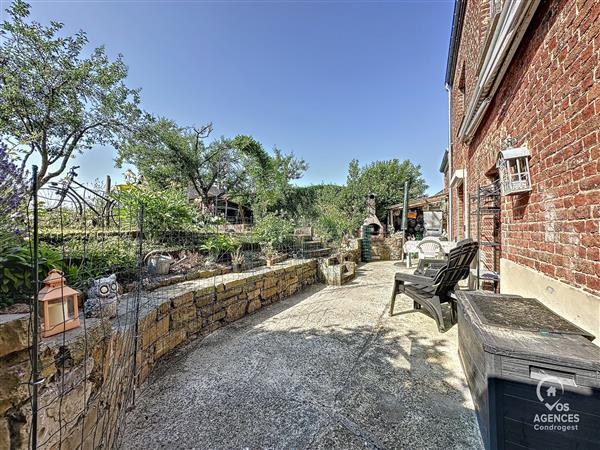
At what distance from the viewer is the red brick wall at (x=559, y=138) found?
1.37 m

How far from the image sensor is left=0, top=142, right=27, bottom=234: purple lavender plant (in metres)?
1.42

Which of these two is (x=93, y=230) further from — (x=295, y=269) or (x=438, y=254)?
(x=438, y=254)

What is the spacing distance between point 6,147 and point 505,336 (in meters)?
3.09

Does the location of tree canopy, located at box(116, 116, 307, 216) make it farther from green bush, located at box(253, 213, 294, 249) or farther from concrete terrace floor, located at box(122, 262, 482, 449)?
concrete terrace floor, located at box(122, 262, 482, 449)

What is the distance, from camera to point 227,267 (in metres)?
4.17

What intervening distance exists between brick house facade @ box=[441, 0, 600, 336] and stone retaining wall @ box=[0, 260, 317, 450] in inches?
109

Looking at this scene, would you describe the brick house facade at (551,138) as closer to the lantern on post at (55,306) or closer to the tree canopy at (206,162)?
the lantern on post at (55,306)

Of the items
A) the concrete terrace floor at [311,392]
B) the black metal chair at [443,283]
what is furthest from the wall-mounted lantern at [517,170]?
the concrete terrace floor at [311,392]

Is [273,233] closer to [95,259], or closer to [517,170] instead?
[95,259]

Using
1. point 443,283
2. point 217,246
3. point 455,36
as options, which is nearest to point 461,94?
point 455,36

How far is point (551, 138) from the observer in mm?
1782

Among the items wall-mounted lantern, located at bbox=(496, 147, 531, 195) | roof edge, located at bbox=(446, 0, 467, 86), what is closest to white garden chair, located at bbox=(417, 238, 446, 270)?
wall-mounted lantern, located at bbox=(496, 147, 531, 195)

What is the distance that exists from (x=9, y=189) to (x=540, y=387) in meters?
3.02

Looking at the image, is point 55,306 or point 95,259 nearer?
point 55,306
